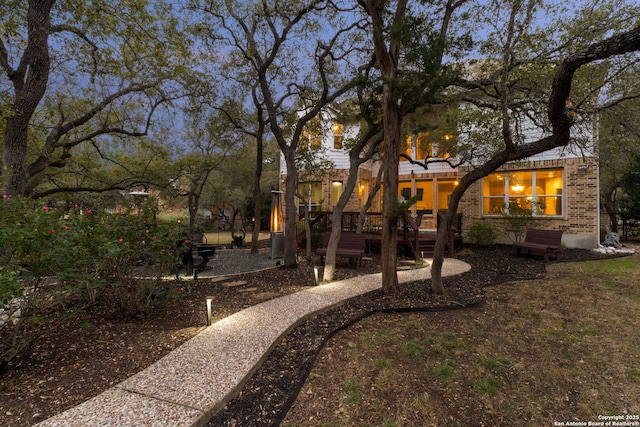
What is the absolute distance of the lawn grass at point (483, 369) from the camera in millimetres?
2545

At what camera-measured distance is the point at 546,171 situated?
12.0 m

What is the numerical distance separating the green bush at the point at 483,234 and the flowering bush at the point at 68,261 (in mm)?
10475

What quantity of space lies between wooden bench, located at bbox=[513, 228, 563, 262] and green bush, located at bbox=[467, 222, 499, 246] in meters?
1.28

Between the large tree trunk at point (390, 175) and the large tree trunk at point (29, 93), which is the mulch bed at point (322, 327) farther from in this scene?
the large tree trunk at point (29, 93)

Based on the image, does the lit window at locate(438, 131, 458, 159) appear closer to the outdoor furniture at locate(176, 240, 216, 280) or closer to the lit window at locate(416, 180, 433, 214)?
the lit window at locate(416, 180, 433, 214)

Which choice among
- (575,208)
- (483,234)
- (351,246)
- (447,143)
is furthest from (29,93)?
(575,208)

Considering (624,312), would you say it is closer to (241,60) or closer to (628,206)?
(241,60)

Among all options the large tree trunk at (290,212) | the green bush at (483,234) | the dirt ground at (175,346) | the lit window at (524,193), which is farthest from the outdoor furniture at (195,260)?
the lit window at (524,193)

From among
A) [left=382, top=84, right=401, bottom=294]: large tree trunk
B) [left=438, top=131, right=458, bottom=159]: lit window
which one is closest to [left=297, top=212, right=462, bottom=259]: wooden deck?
[left=438, top=131, right=458, bottom=159]: lit window

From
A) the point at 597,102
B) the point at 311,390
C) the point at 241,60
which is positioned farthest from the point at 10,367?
the point at 597,102

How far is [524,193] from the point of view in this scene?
12.3 metres

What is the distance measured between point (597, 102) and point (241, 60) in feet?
29.2

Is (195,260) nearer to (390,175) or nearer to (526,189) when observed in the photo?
(390,175)

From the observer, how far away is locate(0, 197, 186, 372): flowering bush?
2814 millimetres
